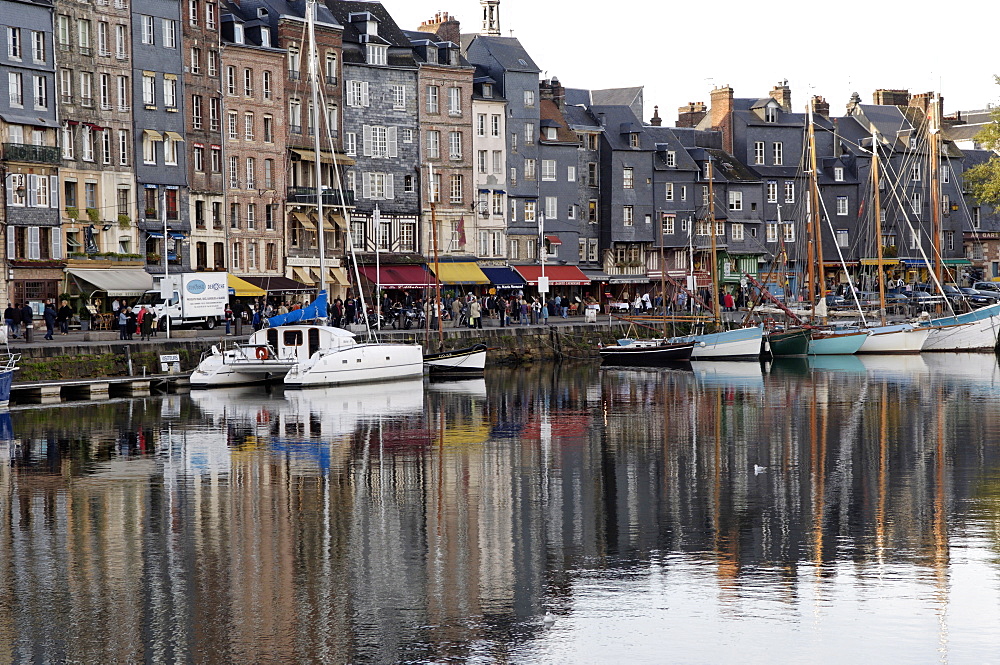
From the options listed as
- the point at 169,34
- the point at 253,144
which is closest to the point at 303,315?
the point at 169,34

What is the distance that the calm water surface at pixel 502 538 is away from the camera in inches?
676

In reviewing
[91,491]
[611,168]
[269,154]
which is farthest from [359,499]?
[611,168]

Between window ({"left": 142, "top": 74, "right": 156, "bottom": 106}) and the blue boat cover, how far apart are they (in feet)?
72.4

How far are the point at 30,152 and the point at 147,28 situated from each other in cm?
976

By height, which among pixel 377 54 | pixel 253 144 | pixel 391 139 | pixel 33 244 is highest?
pixel 377 54

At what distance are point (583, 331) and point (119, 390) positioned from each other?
30.7 m

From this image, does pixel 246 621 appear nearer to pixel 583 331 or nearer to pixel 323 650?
pixel 323 650

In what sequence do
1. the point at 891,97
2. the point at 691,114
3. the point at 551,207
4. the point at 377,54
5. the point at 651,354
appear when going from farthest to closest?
the point at 891,97
the point at 691,114
the point at 551,207
the point at 377,54
the point at 651,354

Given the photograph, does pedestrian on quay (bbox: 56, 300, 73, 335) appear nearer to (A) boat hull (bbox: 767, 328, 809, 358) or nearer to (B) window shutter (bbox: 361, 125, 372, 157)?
(B) window shutter (bbox: 361, 125, 372, 157)

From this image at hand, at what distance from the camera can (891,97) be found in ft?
392

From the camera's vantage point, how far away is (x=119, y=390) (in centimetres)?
5022

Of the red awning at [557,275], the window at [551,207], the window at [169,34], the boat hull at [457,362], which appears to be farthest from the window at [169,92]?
the window at [551,207]

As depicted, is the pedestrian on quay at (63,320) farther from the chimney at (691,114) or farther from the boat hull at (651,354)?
the chimney at (691,114)

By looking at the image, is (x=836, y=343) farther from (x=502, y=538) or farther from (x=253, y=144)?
(x=502, y=538)
